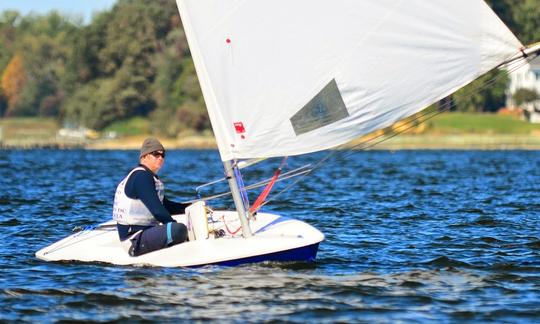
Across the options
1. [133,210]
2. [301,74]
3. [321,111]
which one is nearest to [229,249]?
[133,210]

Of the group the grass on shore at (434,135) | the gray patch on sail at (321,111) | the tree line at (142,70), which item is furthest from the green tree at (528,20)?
the gray patch on sail at (321,111)

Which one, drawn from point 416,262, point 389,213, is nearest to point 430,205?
point 389,213

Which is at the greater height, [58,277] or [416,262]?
[58,277]

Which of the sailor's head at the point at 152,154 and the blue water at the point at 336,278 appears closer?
the blue water at the point at 336,278

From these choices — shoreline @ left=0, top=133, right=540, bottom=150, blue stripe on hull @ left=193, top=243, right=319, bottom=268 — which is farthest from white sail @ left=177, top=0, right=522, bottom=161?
shoreline @ left=0, top=133, right=540, bottom=150

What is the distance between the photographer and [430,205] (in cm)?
2539

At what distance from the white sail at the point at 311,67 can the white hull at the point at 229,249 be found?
1.17m

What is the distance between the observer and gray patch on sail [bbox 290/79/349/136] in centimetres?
1310

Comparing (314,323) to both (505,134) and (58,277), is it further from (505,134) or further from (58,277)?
(505,134)

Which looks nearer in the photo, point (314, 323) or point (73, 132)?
point (314, 323)

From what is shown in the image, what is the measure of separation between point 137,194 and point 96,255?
1197 millimetres

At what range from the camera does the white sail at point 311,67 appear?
12812 mm

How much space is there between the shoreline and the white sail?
75.6 meters

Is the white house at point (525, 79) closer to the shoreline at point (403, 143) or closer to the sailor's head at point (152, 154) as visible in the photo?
the shoreline at point (403, 143)
